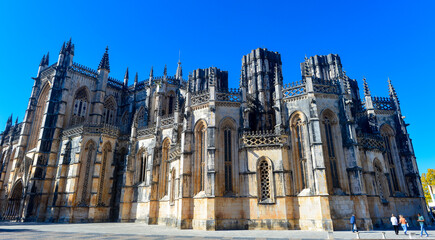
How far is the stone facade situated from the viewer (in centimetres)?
2380

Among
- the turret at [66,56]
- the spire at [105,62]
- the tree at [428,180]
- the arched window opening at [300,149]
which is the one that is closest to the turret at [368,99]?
the arched window opening at [300,149]

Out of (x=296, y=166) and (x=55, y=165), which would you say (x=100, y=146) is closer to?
(x=55, y=165)

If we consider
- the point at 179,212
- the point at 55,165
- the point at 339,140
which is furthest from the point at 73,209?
the point at 339,140

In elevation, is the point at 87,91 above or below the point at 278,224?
above

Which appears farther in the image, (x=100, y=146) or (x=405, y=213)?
(x=100, y=146)

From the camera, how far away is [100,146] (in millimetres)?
37125

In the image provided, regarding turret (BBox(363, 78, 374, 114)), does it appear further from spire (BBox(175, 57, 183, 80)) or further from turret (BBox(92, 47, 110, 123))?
turret (BBox(92, 47, 110, 123))

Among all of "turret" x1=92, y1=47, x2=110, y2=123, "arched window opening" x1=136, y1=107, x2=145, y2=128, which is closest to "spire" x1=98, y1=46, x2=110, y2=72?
"turret" x1=92, y1=47, x2=110, y2=123

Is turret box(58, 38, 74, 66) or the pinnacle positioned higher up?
turret box(58, 38, 74, 66)

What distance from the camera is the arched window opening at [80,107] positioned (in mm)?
43188

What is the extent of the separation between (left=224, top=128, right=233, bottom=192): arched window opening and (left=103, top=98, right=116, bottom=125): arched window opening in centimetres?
2884

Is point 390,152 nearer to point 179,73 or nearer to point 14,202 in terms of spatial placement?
point 179,73

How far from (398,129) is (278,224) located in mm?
19546

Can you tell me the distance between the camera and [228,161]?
2606 centimetres
